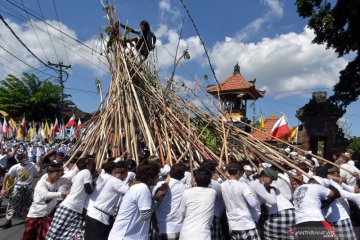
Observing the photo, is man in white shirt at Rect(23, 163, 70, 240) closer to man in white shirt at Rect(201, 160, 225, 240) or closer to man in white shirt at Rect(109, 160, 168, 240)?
man in white shirt at Rect(109, 160, 168, 240)

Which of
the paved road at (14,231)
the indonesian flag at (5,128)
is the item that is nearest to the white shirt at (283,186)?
the paved road at (14,231)

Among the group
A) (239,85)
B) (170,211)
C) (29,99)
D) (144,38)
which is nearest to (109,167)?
(170,211)

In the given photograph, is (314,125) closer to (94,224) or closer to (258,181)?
(258,181)

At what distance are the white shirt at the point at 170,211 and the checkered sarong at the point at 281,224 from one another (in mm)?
1015

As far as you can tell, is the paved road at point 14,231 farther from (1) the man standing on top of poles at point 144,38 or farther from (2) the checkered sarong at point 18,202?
(1) the man standing on top of poles at point 144,38

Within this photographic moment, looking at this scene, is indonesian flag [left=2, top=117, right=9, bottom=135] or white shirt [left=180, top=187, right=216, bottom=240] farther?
indonesian flag [left=2, top=117, right=9, bottom=135]

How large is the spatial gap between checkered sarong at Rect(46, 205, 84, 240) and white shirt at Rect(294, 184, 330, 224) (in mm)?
2448

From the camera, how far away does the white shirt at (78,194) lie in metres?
3.83

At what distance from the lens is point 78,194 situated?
12.6 ft

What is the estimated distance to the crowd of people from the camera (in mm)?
3178

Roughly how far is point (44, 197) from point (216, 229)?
2.16 metres

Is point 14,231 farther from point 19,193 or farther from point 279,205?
point 279,205

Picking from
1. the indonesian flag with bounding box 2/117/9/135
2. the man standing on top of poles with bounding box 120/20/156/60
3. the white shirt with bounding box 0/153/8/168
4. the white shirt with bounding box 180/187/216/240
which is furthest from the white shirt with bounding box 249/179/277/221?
the indonesian flag with bounding box 2/117/9/135

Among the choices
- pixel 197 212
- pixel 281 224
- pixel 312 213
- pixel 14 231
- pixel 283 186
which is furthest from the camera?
pixel 14 231
